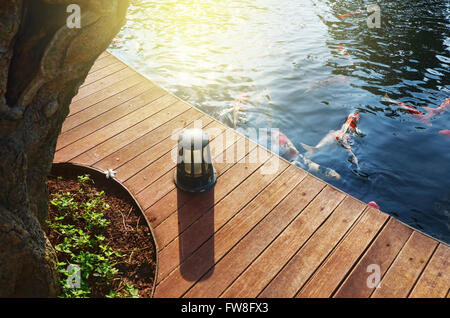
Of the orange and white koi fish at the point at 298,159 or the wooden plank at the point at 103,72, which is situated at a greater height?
the wooden plank at the point at 103,72

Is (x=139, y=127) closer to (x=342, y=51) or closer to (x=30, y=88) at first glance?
(x=30, y=88)

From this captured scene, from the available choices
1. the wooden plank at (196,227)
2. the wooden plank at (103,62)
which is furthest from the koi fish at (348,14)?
the wooden plank at (196,227)

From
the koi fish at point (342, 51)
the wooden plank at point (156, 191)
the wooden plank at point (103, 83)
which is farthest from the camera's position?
the koi fish at point (342, 51)

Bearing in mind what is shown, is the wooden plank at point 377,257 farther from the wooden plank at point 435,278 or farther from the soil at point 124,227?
the soil at point 124,227

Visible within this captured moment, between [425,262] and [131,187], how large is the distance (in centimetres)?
320

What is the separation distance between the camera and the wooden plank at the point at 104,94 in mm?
4781

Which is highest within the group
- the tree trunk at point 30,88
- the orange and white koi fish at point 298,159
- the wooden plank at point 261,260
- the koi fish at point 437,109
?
the tree trunk at point 30,88

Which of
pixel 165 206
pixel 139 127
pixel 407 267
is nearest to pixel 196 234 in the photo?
pixel 165 206

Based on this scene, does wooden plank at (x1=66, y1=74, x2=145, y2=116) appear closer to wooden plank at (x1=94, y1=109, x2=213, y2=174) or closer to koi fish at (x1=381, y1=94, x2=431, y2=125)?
wooden plank at (x1=94, y1=109, x2=213, y2=174)

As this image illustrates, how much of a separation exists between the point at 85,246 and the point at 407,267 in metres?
3.11

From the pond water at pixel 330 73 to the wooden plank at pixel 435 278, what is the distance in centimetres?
164

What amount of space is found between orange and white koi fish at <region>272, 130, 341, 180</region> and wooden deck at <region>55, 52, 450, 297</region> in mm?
1321

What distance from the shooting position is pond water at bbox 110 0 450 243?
17.5 ft
